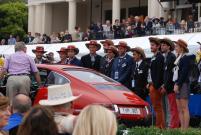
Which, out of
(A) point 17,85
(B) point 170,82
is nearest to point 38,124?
(A) point 17,85

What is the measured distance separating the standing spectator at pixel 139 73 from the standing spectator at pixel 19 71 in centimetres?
241

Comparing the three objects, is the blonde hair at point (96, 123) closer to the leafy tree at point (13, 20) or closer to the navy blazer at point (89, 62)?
the navy blazer at point (89, 62)

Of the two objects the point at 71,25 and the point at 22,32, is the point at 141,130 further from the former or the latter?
the point at 22,32

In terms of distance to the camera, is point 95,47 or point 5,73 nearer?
point 5,73

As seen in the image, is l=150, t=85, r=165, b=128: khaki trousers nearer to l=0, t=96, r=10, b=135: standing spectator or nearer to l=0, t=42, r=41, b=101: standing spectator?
l=0, t=42, r=41, b=101: standing spectator

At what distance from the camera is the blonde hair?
4.36 m

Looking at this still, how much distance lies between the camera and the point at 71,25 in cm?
5644

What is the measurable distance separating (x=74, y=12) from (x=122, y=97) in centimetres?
4560

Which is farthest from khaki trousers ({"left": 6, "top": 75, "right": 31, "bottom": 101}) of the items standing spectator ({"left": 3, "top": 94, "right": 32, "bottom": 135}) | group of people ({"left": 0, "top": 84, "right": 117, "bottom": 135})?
group of people ({"left": 0, "top": 84, "right": 117, "bottom": 135})

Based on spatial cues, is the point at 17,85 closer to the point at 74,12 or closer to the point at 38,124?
the point at 38,124

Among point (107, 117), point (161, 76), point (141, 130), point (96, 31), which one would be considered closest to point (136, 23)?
point (96, 31)

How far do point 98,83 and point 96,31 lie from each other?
2327cm

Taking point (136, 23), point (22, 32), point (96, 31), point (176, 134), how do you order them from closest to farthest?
point (176, 134)
point (136, 23)
point (96, 31)
point (22, 32)

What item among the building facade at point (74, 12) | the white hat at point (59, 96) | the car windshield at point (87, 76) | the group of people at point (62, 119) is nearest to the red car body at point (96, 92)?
the car windshield at point (87, 76)
